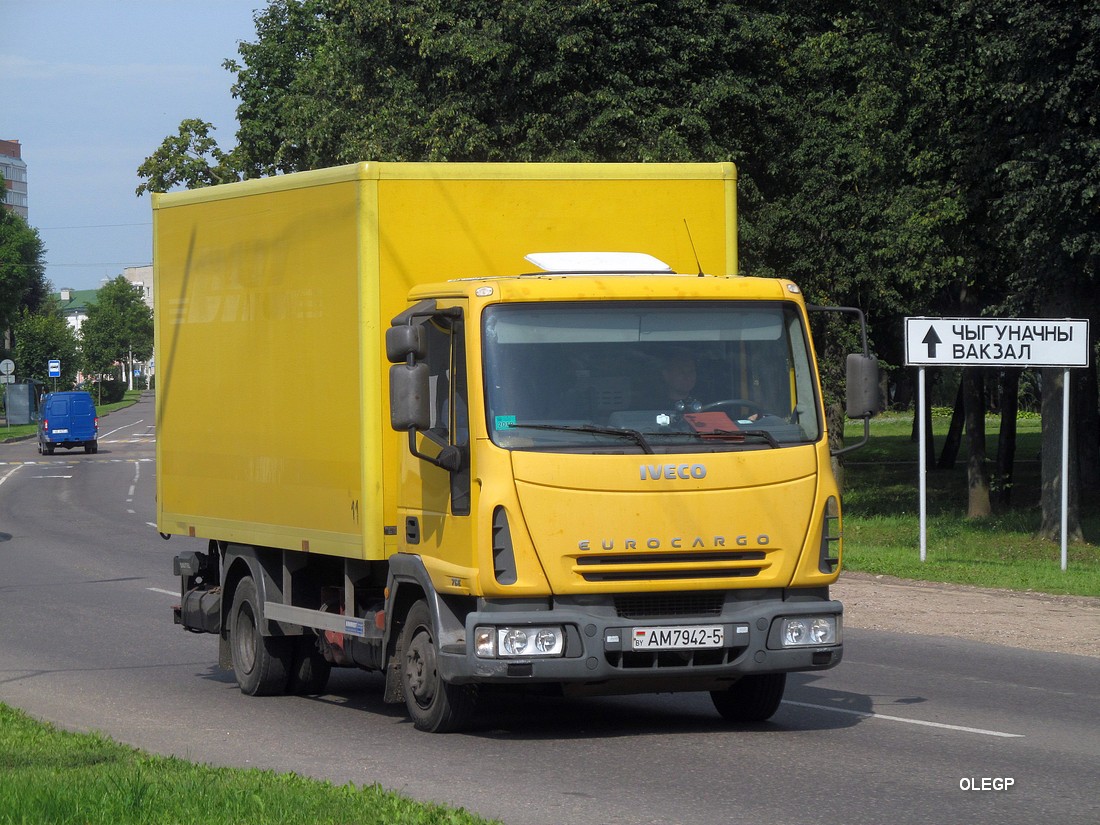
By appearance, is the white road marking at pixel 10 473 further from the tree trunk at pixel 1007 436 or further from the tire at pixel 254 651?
the tire at pixel 254 651

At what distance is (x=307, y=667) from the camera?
11555 mm

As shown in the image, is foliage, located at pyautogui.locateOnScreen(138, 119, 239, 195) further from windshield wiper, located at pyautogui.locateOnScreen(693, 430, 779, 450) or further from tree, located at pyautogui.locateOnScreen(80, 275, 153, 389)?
tree, located at pyautogui.locateOnScreen(80, 275, 153, 389)

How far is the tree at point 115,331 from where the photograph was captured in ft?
475

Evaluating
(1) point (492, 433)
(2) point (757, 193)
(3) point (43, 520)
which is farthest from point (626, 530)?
(3) point (43, 520)

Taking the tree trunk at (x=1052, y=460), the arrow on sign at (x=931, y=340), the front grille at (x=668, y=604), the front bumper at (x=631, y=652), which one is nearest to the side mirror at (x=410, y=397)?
the front bumper at (x=631, y=652)

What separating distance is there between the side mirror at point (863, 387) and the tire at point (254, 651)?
4.34 meters

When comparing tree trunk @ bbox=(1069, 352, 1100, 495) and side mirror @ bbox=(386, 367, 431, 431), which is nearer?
side mirror @ bbox=(386, 367, 431, 431)

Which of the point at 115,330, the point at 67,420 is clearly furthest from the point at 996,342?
the point at 115,330

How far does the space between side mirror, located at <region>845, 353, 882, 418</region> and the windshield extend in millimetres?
320

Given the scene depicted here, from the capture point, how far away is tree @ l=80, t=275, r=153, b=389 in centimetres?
14475

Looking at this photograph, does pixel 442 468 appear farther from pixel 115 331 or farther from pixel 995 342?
pixel 115 331

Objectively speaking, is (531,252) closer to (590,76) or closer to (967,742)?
(967,742)

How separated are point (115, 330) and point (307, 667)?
14993 centimetres

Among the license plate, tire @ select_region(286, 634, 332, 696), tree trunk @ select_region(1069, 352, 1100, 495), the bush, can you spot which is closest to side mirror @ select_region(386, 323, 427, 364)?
the license plate
